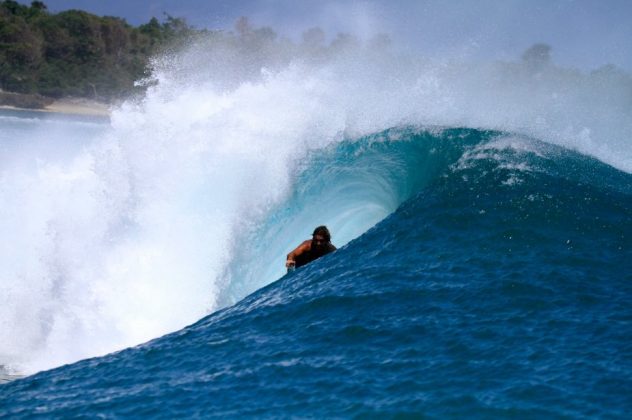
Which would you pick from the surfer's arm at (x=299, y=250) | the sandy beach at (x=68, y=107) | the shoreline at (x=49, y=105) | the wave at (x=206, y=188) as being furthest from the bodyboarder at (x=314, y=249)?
the sandy beach at (x=68, y=107)

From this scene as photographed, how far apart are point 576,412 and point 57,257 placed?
8.63 metres

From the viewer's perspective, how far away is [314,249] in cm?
1016

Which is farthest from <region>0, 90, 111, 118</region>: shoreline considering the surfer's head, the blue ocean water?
the blue ocean water

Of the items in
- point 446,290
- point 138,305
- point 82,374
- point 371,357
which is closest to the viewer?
point 371,357

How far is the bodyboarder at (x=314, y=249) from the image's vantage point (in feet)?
33.1

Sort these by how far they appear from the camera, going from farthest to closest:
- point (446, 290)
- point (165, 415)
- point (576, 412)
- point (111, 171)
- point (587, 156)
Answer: point (587, 156) → point (111, 171) → point (446, 290) → point (165, 415) → point (576, 412)

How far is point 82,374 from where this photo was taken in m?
7.21

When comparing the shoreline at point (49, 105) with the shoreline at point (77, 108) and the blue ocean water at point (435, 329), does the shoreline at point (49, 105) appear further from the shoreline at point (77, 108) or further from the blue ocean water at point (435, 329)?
the blue ocean water at point (435, 329)

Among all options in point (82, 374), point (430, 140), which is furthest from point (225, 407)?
point (430, 140)

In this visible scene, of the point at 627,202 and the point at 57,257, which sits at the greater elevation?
the point at 57,257

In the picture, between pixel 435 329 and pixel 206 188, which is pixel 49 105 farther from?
pixel 435 329

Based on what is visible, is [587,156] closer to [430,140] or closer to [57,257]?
[430,140]

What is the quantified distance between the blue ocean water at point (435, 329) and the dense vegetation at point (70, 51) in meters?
95.3

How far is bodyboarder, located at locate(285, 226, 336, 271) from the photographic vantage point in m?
10.1
